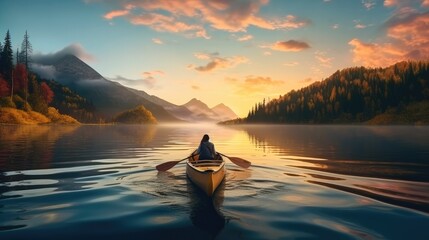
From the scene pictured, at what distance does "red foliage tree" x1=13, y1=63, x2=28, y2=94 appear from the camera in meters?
148

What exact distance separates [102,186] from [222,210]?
8.21 metres

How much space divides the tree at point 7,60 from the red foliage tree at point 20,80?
2.40 m

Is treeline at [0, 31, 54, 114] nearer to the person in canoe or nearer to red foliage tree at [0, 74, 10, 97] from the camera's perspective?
red foliage tree at [0, 74, 10, 97]

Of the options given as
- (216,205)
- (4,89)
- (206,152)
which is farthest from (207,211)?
(4,89)

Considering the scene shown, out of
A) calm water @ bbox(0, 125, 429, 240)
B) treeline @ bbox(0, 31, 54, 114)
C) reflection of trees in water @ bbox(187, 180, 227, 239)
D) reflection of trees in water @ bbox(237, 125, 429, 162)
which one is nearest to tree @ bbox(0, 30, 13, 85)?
treeline @ bbox(0, 31, 54, 114)

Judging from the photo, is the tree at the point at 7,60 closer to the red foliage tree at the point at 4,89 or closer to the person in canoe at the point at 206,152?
the red foliage tree at the point at 4,89

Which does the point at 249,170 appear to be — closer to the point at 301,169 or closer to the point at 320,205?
the point at 301,169

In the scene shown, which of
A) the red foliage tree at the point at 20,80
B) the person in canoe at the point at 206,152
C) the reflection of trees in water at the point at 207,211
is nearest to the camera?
the reflection of trees in water at the point at 207,211

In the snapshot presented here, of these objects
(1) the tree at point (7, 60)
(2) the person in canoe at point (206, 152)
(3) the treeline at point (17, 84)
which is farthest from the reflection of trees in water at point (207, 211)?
(1) the tree at point (7, 60)

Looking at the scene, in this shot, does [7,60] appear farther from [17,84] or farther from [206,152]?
[206,152]

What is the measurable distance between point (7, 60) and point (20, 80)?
1342 centimetres

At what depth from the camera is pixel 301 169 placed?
79.4 ft

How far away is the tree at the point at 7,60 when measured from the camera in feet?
488

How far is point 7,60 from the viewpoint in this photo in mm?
153000
